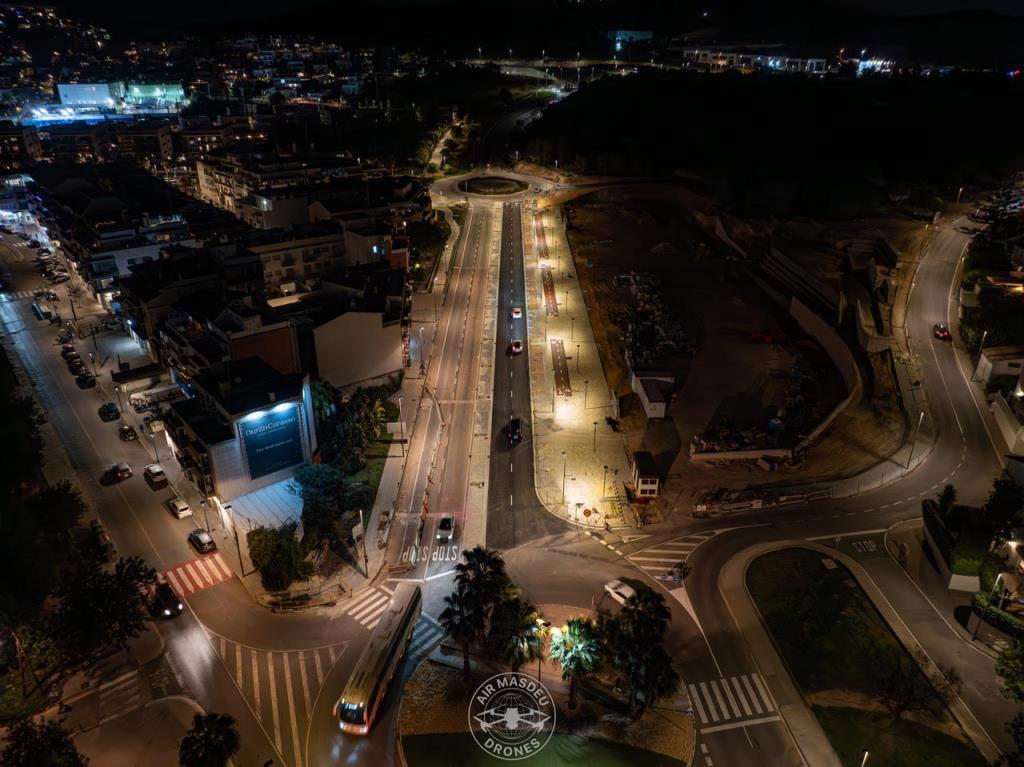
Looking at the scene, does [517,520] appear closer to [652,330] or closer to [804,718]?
[804,718]

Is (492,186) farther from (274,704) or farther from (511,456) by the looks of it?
(274,704)

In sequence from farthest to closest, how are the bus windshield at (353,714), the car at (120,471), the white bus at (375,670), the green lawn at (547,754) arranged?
the car at (120,471) < the white bus at (375,670) < the bus windshield at (353,714) < the green lawn at (547,754)

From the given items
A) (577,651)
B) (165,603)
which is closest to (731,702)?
(577,651)

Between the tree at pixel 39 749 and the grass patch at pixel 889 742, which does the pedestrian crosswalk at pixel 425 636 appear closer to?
the tree at pixel 39 749

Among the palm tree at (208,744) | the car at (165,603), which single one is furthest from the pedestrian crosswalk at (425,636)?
the car at (165,603)

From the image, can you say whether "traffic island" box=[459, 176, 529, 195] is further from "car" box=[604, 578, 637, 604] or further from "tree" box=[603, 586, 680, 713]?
"tree" box=[603, 586, 680, 713]

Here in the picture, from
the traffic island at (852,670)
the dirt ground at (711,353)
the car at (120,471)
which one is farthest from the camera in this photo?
the dirt ground at (711,353)

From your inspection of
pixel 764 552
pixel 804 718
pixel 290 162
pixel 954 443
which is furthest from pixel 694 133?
pixel 804 718

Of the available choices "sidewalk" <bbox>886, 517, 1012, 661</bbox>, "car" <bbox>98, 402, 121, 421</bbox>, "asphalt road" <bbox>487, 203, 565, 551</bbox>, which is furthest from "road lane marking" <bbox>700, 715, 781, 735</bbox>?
"car" <bbox>98, 402, 121, 421</bbox>
